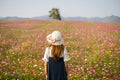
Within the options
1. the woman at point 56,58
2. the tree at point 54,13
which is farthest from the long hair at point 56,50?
the tree at point 54,13

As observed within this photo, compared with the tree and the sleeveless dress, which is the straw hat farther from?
the tree

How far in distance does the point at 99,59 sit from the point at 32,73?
3.52m

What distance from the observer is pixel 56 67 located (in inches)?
230

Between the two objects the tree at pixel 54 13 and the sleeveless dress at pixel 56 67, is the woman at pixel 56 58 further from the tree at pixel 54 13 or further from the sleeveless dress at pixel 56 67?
the tree at pixel 54 13

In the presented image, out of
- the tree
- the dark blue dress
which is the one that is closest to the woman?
the dark blue dress

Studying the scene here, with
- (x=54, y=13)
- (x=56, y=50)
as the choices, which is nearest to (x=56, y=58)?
(x=56, y=50)

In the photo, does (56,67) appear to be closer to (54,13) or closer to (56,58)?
(56,58)

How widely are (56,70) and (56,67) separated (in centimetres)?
9

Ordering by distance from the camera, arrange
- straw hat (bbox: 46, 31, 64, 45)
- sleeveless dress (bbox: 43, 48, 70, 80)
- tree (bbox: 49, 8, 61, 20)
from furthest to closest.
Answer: tree (bbox: 49, 8, 61, 20) → sleeveless dress (bbox: 43, 48, 70, 80) → straw hat (bbox: 46, 31, 64, 45)

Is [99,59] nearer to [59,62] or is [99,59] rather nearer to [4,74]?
[4,74]

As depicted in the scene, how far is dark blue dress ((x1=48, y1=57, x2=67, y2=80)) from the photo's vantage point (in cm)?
581

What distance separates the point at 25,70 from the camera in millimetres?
8883

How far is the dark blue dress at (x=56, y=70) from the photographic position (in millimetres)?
5812

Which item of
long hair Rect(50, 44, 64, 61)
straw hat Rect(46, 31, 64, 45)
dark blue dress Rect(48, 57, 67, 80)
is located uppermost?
straw hat Rect(46, 31, 64, 45)
